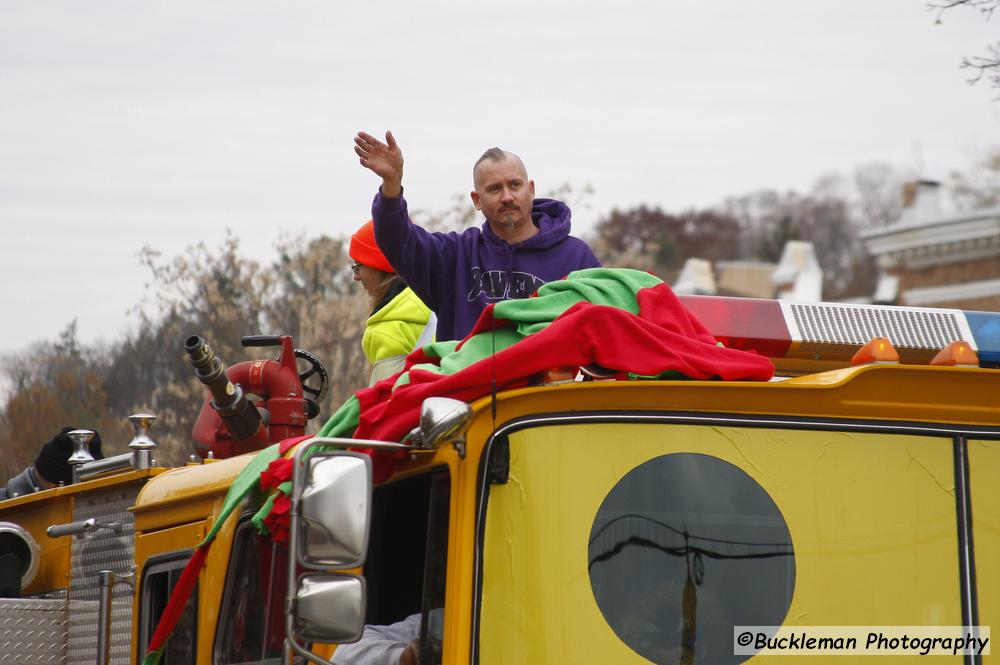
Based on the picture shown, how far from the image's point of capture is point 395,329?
6.03 meters

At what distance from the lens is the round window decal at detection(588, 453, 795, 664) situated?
3461mm

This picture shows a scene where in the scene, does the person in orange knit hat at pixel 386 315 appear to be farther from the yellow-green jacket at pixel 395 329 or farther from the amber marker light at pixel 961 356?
the amber marker light at pixel 961 356

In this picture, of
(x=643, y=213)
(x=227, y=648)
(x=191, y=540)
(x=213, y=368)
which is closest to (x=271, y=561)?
(x=227, y=648)

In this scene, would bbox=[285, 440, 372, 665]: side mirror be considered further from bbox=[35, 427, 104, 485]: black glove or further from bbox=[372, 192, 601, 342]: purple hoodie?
bbox=[35, 427, 104, 485]: black glove

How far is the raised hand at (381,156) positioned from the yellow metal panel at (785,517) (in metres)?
1.54

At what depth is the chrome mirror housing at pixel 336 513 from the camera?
132 inches

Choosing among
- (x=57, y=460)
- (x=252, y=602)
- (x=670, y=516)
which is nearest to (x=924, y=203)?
(x=57, y=460)

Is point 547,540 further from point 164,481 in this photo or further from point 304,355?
point 304,355

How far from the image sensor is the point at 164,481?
5590 mm

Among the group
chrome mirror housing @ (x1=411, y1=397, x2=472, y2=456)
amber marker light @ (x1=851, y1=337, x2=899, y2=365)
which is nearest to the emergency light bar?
amber marker light @ (x1=851, y1=337, x2=899, y2=365)

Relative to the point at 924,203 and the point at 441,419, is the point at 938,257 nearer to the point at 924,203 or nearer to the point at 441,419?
the point at 924,203

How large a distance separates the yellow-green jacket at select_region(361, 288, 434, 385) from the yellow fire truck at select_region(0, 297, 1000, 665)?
1.97m

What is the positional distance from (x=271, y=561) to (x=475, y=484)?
3.99 ft

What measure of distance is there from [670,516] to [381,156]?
185cm
